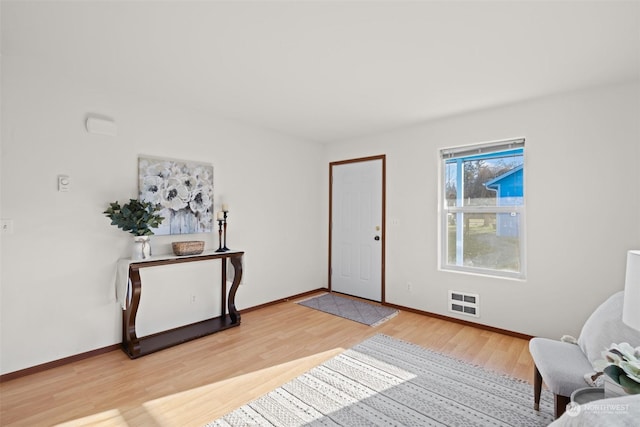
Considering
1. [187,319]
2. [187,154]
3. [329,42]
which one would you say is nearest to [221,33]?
[329,42]

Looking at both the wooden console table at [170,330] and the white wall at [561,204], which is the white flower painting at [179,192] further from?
the white wall at [561,204]

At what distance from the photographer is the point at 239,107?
10.7 ft

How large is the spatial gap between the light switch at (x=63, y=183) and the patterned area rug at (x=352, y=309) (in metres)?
2.91

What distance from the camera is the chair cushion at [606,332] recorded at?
1.67 metres

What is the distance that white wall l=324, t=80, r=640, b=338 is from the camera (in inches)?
102

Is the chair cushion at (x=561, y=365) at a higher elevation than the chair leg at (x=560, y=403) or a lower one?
higher

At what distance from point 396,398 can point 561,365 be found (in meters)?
1.00

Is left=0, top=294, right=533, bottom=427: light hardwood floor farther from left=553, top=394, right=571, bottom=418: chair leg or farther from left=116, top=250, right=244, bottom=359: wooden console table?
left=553, top=394, right=571, bottom=418: chair leg

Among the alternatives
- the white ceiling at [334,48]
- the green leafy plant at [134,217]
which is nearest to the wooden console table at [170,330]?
the green leafy plant at [134,217]

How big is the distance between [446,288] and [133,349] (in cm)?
326

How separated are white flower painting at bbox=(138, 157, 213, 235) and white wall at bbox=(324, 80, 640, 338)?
261cm

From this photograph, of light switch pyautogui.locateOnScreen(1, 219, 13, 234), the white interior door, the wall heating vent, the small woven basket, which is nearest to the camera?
light switch pyautogui.locateOnScreen(1, 219, 13, 234)

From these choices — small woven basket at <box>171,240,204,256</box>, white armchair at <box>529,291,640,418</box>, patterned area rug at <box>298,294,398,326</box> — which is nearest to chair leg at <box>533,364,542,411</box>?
white armchair at <box>529,291,640,418</box>

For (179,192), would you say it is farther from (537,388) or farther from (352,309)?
(537,388)
